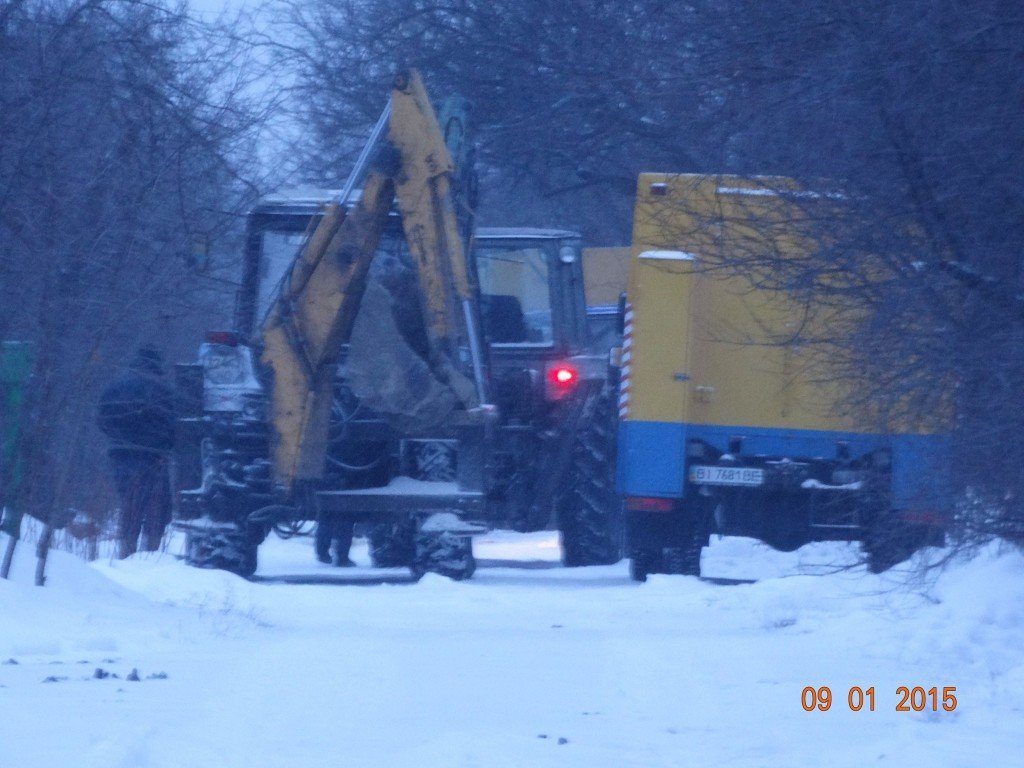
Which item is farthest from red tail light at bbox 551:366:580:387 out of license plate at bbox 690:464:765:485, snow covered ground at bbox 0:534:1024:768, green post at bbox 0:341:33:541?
green post at bbox 0:341:33:541

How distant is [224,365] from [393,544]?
227 centimetres

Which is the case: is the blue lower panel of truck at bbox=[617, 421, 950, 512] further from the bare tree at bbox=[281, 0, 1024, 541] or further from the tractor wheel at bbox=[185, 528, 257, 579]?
the bare tree at bbox=[281, 0, 1024, 541]

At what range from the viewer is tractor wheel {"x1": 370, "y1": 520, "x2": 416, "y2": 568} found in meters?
11.4

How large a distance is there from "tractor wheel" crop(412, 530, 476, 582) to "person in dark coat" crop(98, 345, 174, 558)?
201cm

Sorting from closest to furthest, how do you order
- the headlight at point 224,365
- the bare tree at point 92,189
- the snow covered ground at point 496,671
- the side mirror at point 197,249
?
the snow covered ground at point 496,671
the bare tree at point 92,189
the side mirror at point 197,249
the headlight at point 224,365

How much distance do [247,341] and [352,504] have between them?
4.36ft

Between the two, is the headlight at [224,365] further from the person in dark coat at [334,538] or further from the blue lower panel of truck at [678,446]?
the blue lower panel of truck at [678,446]

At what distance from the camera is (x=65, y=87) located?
347 inches

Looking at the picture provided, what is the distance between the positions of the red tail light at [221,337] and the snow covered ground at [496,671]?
1.50 m

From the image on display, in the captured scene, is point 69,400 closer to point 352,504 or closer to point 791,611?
point 352,504

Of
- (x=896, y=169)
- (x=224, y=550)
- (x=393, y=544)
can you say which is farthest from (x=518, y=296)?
(x=896, y=169)

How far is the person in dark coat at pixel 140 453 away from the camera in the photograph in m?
11.3

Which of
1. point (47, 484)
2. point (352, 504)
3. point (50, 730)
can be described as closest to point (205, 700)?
point (50, 730)
